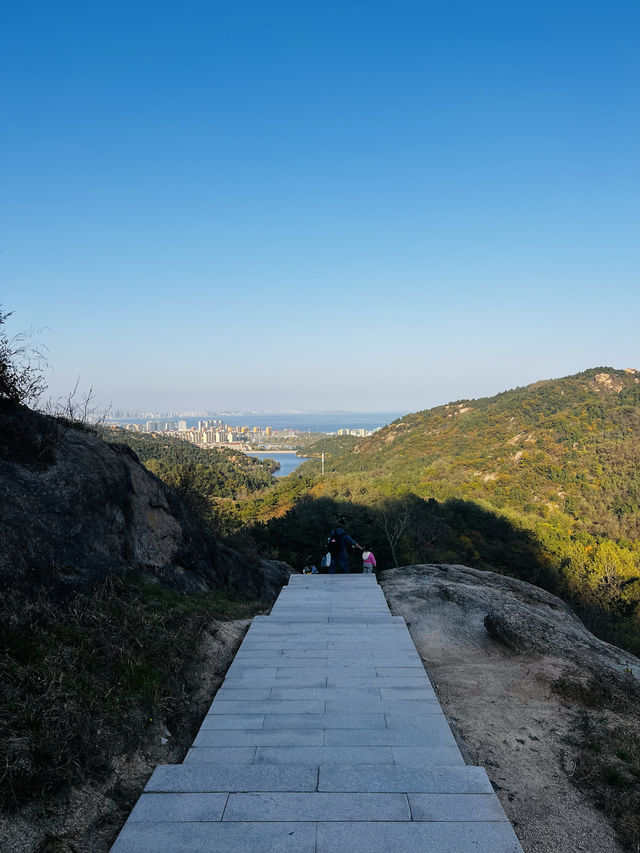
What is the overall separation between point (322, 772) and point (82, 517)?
16.2ft

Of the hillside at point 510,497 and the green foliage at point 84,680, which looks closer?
the green foliage at point 84,680

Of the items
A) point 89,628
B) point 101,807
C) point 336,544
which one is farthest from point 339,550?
point 101,807

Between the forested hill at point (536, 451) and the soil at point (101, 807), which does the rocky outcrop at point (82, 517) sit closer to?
the soil at point (101, 807)

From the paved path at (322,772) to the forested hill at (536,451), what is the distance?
39.7 meters

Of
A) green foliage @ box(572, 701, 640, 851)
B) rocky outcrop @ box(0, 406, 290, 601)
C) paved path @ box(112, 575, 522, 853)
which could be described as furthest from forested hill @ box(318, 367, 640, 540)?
paved path @ box(112, 575, 522, 853)

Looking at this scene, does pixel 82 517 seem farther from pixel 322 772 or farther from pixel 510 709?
pixel 510 709

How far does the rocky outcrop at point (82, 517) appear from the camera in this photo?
6164 mm

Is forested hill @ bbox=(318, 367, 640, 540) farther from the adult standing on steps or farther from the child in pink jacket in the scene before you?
the adult standing on steps

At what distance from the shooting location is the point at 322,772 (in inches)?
157

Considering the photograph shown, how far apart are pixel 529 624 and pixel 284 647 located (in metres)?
4.33

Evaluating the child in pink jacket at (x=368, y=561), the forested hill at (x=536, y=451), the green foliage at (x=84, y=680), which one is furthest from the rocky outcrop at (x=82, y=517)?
the forested hill at (x=536, y=451)

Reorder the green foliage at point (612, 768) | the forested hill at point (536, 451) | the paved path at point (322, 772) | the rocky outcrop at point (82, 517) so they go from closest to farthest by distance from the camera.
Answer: the paved path at point (322, 772), the green foliage at point (612, 768), the rocky outcrop at point (82, 517), the forested hill at point (536, 451)

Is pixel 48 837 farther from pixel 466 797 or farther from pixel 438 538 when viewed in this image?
pixel 438 538

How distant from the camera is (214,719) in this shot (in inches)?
195
